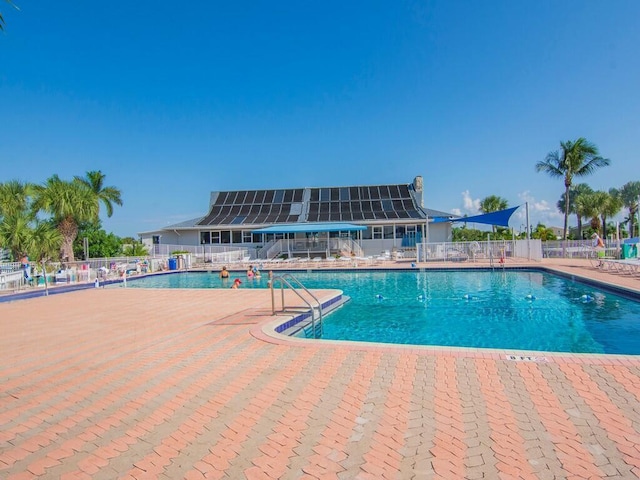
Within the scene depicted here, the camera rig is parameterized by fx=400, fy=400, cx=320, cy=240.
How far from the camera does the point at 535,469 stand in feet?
8.30

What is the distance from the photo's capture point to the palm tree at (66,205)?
19984mm

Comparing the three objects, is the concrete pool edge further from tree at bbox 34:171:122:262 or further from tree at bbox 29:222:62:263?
tree at bbox 34:171:122:262

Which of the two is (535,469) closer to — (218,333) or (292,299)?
(218,333)

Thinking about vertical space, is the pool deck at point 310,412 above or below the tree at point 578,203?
below

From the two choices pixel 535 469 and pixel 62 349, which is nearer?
pixel 535 469

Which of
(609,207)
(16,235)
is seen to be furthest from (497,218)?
(609,207)

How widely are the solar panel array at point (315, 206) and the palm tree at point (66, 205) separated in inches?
414

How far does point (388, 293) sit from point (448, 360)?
9.05 meters

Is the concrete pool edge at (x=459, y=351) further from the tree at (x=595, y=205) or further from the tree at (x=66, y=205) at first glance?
the tree at (x=595, y=205)

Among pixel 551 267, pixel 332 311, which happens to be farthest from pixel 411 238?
pixel 332 311

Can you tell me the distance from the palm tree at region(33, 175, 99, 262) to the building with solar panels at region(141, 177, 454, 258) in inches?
328

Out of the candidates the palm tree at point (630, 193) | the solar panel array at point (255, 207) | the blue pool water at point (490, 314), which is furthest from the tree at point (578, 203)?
the blue pool water at point (490, 314)

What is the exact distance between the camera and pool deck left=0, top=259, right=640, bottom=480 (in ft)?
8.69

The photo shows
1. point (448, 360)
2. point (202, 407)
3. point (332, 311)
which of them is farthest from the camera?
point (332, 311)
